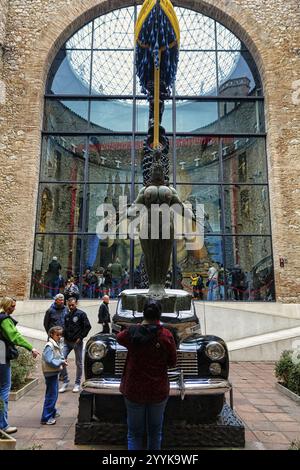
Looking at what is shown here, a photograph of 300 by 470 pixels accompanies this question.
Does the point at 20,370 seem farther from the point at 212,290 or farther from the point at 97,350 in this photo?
the point at 212,290

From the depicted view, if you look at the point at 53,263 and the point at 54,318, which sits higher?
the point at 53,263

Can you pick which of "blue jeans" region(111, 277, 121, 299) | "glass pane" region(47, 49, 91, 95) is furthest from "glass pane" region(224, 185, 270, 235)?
"glass pane" region(47, 49, 91, 95)

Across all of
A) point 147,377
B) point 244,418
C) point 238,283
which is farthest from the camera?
point 238,283

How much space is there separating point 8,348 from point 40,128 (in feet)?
40.6

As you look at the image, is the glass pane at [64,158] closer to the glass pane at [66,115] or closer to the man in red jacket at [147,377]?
the glass pane at [66,115]

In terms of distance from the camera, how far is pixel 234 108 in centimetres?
1603

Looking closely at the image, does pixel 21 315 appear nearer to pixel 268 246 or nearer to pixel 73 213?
pixel 73 213

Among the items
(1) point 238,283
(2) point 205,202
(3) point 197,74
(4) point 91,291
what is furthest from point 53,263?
(3) point 197,74

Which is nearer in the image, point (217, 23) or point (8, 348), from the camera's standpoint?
Result: point (8, 348)

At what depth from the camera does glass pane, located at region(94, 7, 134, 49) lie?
16312 mm

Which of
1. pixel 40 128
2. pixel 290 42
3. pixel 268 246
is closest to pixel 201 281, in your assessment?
pixel 268 246

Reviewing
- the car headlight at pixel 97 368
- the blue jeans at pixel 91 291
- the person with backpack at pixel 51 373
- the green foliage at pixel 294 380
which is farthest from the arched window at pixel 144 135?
the car headlight at pixel 97 368

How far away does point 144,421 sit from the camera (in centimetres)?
291

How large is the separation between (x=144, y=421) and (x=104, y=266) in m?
12.7
